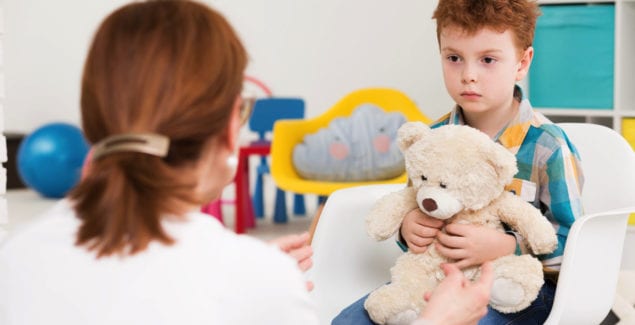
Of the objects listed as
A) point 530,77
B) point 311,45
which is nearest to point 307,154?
point 530,77

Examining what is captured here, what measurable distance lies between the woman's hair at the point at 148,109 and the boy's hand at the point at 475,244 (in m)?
0.58

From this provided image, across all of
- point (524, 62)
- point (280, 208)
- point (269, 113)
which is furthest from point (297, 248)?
point (269, 113)

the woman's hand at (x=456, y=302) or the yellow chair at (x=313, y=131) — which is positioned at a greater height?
the woman's hand at (x=456, y=302)

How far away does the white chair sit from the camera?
1373 millimetres

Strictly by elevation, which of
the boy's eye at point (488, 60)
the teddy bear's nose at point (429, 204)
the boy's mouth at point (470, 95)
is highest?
the boy's eye at point (488, 60)

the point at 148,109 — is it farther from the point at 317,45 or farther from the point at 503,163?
the point at 317,45

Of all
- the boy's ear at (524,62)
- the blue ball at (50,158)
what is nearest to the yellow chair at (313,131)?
the blue ball at (50,158)

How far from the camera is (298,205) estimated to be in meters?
4.19

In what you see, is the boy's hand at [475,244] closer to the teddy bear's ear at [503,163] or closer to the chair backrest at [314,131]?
the teddy bear's ear at [503,163]

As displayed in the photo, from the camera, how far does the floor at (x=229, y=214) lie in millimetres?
3758

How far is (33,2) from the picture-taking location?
5.19m

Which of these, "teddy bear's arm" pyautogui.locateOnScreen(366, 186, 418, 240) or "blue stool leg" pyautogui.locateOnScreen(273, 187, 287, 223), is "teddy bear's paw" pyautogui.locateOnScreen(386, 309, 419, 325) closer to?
"teddy bear's arm" pyautogui.locateOnScreen(366, 186, 418, 240)

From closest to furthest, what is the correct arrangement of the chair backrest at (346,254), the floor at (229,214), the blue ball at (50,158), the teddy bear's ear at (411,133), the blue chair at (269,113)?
the teddy bear's ear at (411,133) → the chair backrest at (346,254) → the floor at (229,214) → the blue chair at (269,113) → the blue ball at (50,158)

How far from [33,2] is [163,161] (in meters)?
4.78
